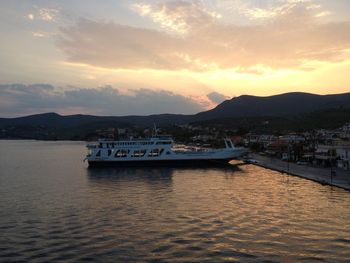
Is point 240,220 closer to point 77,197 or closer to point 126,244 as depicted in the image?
point 126,244

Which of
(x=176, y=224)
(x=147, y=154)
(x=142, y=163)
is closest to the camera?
(x=176, y=224)

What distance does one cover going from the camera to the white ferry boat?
254 ft

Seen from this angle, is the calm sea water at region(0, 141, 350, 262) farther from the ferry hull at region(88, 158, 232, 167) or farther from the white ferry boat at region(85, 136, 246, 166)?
the white ferry boat at region(85, 136, 246, 166)

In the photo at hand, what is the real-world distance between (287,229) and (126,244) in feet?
33.7

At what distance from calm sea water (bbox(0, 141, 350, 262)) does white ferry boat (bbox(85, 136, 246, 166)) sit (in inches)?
1239

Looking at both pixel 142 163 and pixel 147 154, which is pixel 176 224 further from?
pixel 147 154

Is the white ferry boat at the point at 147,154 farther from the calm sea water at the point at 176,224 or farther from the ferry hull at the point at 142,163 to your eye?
the calm sea water at the point at 176,224

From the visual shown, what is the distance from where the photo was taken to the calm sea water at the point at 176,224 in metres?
20.7

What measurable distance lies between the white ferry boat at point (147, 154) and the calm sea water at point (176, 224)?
3146 cm

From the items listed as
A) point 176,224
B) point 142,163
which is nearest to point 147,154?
point 142,163

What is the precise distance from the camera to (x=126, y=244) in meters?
22.2

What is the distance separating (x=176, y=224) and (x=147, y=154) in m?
52.1

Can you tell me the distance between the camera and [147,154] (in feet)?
257

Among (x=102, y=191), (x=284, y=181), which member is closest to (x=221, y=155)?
(x=284, y=181)
